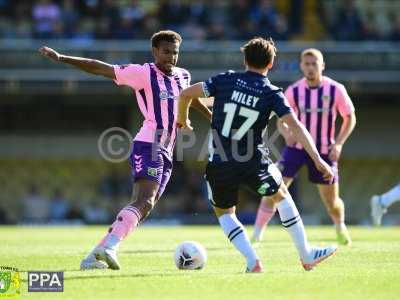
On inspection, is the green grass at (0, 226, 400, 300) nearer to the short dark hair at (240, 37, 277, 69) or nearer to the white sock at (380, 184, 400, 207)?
the white sock at (380, 184, 400, 207)

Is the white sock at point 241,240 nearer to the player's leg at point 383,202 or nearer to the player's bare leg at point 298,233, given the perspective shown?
the player's bare leg at point 298,233

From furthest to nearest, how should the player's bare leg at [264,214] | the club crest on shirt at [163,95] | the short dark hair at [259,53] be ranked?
the player's bare leg at [264,214]
the club crest on shirt at [163,95]
the short dark hair at [259,53]

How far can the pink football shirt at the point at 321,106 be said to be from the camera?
1270 cm

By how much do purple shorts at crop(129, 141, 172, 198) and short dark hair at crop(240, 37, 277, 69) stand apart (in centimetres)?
159

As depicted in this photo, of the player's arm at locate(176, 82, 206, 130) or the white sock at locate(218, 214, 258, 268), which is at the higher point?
the player's arm at locate(176, 82, 206, 130)

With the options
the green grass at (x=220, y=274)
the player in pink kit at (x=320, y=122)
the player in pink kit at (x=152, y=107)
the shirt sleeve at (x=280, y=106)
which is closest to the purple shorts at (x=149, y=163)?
the player in pink kit at (x=152, y=107)

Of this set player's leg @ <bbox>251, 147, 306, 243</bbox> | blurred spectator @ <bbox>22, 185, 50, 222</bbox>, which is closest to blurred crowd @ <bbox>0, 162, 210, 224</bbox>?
blurred spectator @ <bbox>22, 185, 50, 222</bbox>

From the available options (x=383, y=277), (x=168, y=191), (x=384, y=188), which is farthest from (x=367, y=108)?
(x=383, y=277)

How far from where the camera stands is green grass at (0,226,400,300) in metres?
7.16

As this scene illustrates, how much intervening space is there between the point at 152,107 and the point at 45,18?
1547cm

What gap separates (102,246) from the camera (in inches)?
343

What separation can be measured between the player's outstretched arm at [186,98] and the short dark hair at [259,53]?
1.62 feet

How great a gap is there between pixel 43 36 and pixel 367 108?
9.07 m

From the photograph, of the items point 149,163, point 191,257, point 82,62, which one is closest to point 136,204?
point 149,163
